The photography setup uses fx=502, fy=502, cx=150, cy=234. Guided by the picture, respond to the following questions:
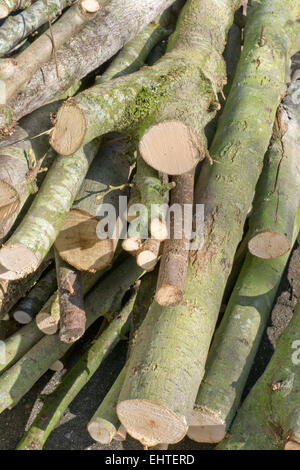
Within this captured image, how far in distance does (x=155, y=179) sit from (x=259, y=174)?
1.05 m

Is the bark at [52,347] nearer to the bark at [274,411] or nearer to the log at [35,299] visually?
the log at [35,299]

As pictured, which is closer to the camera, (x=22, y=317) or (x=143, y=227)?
(x=143, y=227)

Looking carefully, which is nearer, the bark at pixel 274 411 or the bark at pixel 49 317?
the bark at pixel 274 411

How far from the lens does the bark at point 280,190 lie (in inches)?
142

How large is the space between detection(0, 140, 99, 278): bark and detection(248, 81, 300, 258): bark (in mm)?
1350

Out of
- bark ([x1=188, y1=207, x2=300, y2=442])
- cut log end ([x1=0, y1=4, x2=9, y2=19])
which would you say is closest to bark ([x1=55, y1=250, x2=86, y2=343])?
bark ([x1=188, y1=207, x2=300, y2=442])

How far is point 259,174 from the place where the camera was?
12.7ft

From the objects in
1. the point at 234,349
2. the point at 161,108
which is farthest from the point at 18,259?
the point at 234,349

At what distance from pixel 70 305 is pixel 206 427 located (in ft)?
3.78

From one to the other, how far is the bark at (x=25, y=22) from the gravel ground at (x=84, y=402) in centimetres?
235

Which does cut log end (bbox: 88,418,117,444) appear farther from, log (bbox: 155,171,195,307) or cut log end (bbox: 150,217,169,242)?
cut log end (bbox: 150,217,169,242)

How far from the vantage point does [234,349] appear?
133 inches

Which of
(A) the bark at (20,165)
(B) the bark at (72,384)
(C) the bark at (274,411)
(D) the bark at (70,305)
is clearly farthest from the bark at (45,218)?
(C) the bark at (274,411)

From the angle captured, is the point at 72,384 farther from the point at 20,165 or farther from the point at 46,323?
the point at 20,165
